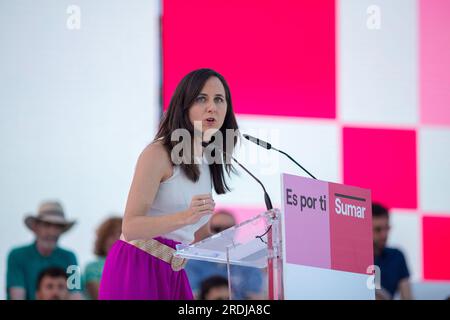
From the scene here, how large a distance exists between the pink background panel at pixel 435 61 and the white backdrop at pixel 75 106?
1498mm

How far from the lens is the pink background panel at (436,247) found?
4.71 m

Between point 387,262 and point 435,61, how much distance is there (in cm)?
119

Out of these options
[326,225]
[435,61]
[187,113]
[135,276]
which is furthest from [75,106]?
[326,225]

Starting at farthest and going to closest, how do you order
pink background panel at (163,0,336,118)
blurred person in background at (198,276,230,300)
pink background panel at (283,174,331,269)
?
pink background panel at (163,0,336,118)
blurred person in background at (198,276,230,300)
pink background panel at (283,174,331,269)

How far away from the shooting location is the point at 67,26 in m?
4.53

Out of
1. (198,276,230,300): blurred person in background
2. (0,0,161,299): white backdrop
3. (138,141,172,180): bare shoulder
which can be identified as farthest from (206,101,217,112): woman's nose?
(0,0,161,299): white backdrop

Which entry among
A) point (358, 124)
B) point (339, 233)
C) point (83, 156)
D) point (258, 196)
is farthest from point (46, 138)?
point (339, 233)

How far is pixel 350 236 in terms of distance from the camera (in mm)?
2623

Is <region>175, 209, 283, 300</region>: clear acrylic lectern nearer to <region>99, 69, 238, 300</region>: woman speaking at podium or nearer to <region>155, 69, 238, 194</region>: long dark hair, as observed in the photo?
<region>99, 69, 238, 300</region>: woman speaking at podium

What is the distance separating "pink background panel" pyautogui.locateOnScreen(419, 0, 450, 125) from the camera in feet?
16.1

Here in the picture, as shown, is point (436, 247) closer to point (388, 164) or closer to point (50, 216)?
point (388, 164)

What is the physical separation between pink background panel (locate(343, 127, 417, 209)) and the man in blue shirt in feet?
0.53

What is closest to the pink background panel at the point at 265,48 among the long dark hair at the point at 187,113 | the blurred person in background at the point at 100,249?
the blurred person in background at the point at 100,249

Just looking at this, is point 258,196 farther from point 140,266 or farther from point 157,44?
point 140,266
